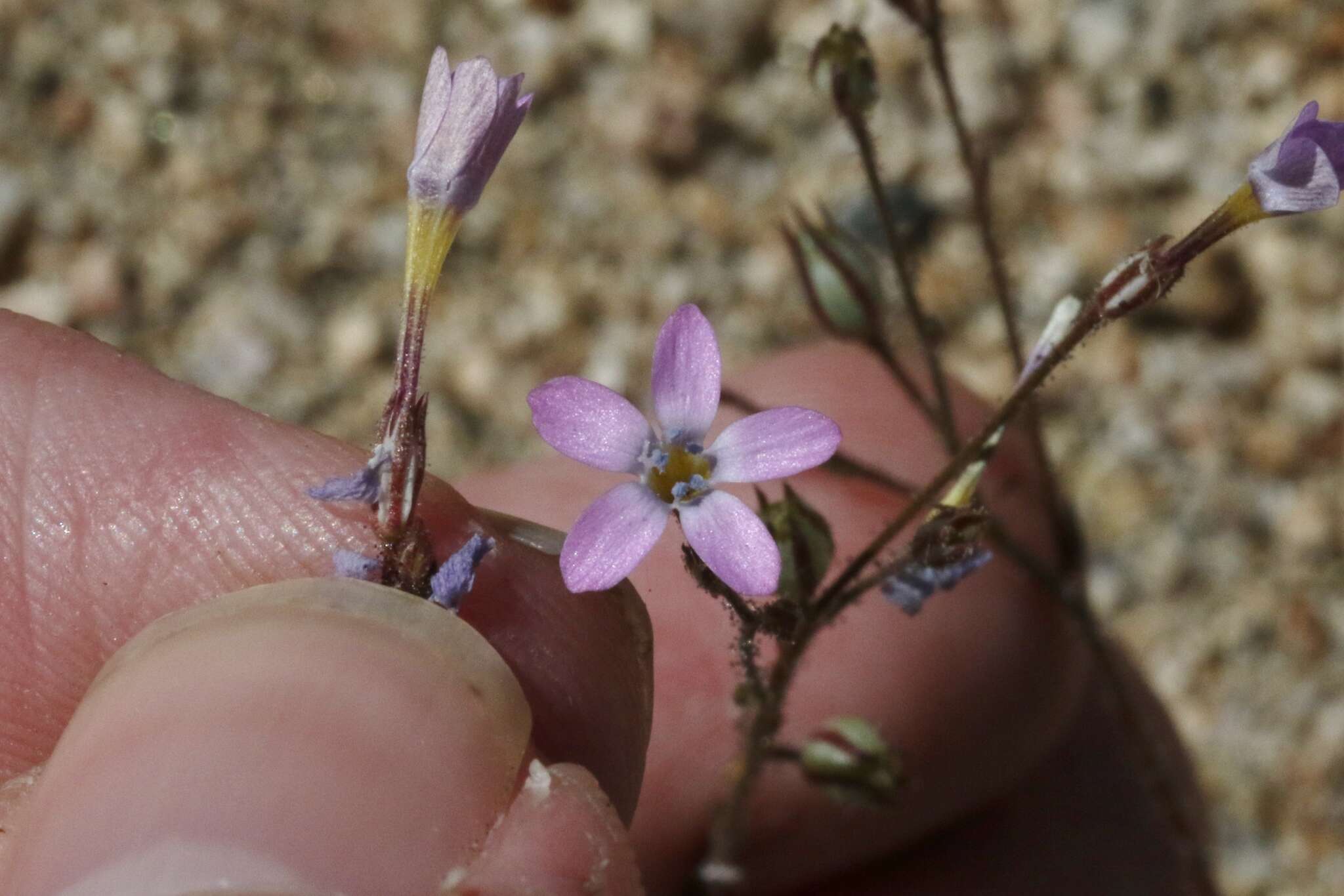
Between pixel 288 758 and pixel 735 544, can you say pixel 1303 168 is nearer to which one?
pixel 735 544

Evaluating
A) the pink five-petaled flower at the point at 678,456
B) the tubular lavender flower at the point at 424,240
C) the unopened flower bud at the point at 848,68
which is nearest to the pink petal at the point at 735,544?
the pink five-petaled flower at the point at 678,456

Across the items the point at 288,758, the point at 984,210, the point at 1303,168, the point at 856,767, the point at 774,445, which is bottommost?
the point at 856,767

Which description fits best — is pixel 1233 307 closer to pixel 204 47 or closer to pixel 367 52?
pixel 367 52

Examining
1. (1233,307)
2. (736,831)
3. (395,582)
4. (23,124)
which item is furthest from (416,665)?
(23,124)

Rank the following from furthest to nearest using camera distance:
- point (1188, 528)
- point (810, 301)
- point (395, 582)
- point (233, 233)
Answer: point (233, 233) → point (1188, 528) → point (810, 301) → point (395, 582)

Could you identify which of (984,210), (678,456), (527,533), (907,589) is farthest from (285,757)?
(984,210)

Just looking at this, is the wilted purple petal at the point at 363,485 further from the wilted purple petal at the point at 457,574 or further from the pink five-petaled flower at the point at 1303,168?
the pink five-petaled flower at the point at 1303,168
